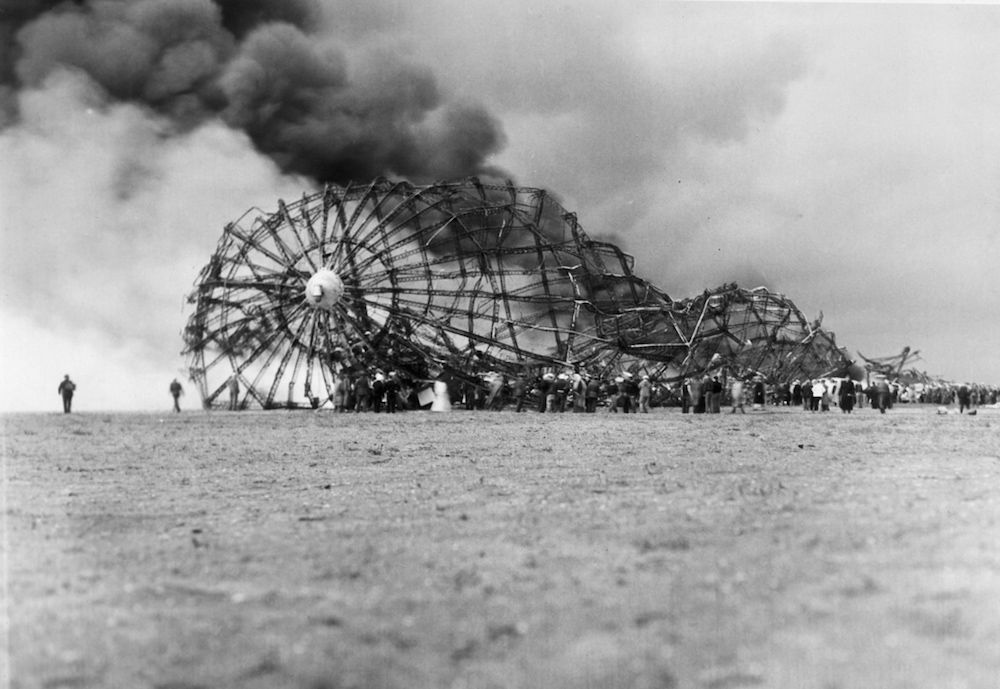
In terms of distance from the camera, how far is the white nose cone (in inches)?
993

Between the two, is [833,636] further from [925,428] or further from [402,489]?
[925,428]

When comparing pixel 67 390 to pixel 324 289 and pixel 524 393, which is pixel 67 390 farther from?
pixel 524 393

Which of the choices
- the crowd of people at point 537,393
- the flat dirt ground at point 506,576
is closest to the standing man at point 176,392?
the crowd of people at point 537,393

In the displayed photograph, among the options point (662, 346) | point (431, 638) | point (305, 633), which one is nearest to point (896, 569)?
point (431, 638)

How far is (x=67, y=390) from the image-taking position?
20.3 metres

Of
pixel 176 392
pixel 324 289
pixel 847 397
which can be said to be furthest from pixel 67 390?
pixel 847 397

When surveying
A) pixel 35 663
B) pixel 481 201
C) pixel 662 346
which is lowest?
pixel 35 663

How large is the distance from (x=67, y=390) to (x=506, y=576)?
17487 mm

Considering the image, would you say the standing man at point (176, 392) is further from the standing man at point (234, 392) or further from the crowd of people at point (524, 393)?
the standing man at point (234, 392)

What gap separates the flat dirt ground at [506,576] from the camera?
437 centimetres

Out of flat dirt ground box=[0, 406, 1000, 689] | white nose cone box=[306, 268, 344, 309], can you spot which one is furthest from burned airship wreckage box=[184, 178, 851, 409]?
flat dirt ground box=[0, 406, 1000, 689]

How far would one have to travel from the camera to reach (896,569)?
5.70 m

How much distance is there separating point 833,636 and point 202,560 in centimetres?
414

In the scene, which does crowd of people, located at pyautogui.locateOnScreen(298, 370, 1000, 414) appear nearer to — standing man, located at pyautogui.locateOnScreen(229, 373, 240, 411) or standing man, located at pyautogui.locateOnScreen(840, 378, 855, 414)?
standing man, located at pyautogui.locateOnScreen(840, 378, 855, 414)
